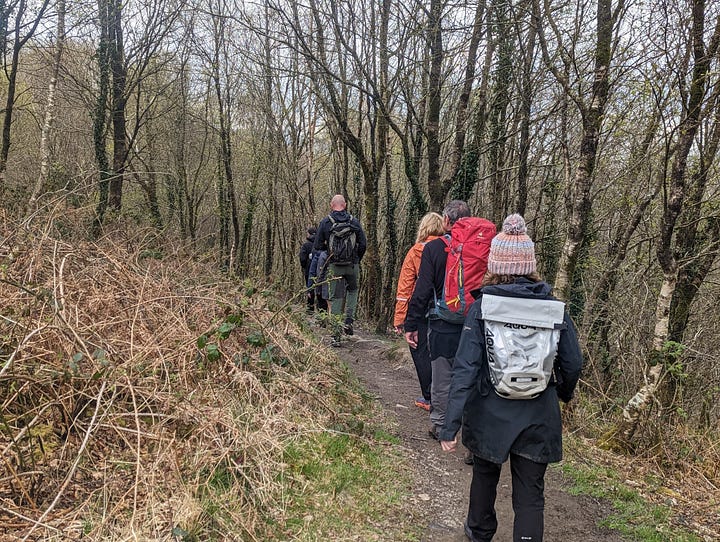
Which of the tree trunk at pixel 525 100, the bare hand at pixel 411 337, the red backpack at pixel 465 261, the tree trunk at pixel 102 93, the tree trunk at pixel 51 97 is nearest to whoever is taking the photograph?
the red backpack at pixel 465 261

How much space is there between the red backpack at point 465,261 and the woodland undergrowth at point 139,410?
1.40 m

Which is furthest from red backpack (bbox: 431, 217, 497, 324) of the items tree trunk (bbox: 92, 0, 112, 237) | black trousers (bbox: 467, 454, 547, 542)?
tree trunk (bbox: 92, 0, 112, 237)

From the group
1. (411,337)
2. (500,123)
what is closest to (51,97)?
(500,123)

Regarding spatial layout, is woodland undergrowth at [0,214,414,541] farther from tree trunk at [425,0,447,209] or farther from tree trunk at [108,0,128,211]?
tree trunk at [108,0,128,211]

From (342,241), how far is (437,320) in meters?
3.85

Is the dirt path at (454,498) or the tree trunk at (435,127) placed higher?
the tree trunk at (435,127)

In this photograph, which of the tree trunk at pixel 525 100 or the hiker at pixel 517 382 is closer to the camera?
the hiker at pixel 517 382

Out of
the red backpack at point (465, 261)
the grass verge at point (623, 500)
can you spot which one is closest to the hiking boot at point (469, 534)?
the grass verge at point (623, 500)

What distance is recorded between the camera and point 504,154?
44.5ft

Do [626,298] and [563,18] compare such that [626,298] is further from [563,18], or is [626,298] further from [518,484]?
[518,484]

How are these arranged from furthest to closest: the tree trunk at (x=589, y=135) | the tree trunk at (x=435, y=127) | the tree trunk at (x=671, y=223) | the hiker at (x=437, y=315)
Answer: the tree trunk at (x=435, y=127) → the tree trunk at (x=589, y=135) → the tree trunk at (x=671, y=223) → the hiker at (x=437, y=315)

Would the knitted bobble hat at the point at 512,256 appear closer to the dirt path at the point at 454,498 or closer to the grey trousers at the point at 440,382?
the grey trousers at the point at 440,382

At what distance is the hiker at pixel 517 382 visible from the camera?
2.92 m

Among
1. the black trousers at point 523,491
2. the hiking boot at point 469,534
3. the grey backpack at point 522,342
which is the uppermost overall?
the grey backpack at point 522,342
